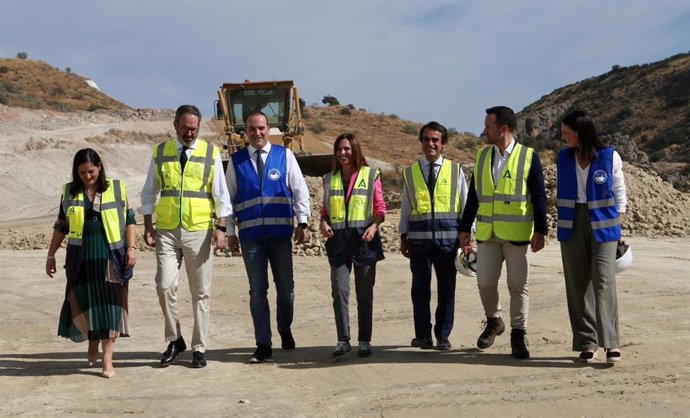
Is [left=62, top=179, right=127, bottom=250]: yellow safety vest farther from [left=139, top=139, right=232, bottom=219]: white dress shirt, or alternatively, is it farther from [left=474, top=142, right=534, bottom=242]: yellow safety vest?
[left=474, top=142, right=534, bottom=242]: yellow safety vest

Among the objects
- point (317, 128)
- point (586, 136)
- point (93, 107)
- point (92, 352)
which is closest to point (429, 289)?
point (586, 136)

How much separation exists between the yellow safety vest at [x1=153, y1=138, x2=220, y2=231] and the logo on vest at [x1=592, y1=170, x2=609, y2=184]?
9.83 ft

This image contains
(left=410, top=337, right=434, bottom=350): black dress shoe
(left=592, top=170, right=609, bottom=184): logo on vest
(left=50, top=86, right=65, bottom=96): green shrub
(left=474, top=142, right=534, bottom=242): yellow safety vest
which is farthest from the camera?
(left=50, top=86, right=65, bottom=96): green shrub

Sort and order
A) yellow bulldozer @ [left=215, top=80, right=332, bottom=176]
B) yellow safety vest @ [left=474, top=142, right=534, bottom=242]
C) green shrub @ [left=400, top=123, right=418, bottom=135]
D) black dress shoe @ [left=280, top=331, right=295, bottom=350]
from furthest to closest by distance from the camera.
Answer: green shrub @ [left=400, top=123, right=418, bottom=135]
yellow bulldozer @ [left=215, top=80, right=332, bottom=176]
black dress shoe @ [left=280, top=331, right=295, bottom=350]
yellow safety vest @ [left=474, top=142, right=534, bottom=242]

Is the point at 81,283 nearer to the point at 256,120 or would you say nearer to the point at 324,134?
the point at 256,120

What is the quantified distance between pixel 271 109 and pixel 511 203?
57.6 feet

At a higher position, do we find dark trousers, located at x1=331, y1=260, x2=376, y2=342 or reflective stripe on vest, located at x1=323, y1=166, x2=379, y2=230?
reflective stripe on vest, located at x1=323, y1=166, x2=379, y2=230

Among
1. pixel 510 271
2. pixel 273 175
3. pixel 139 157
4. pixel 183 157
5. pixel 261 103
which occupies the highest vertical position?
pixel 261 103

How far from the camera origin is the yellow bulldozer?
23.4 m

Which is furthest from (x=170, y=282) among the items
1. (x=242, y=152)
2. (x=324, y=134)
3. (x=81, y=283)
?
(x=324, y=134)

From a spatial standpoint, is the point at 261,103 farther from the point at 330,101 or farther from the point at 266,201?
the point at 330,101

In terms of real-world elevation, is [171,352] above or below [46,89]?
below

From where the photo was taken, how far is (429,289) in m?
7.52

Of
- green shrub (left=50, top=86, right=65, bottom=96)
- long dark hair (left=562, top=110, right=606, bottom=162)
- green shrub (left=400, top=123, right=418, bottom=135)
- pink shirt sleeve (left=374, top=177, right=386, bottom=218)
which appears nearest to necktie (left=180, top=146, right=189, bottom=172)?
pink shirt sleeve (left=374, top=177, right=386, bottom=218)
